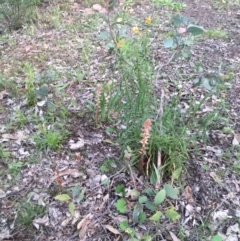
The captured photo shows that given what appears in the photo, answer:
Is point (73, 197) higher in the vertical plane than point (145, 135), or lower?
lower

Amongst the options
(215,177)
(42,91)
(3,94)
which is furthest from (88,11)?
(215,177)

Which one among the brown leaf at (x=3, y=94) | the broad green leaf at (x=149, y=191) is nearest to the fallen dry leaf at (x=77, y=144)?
the broad green leaf at (x=149, y=191)

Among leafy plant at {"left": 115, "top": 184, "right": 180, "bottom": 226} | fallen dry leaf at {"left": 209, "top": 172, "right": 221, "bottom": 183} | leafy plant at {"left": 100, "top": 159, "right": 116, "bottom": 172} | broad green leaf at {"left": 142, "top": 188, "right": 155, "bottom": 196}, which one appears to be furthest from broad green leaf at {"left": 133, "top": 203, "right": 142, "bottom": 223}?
fallen dry leaf at {"left": 209, "top": 172, "right": 221, "bottom": 183}

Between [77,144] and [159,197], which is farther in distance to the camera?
[77,144]

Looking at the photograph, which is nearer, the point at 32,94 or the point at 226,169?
the point at 226,169

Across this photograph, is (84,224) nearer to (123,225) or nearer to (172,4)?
(123,225)

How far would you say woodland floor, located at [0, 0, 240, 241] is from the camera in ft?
6.33

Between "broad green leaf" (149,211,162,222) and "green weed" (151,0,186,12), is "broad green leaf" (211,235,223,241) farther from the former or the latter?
"green weed" (151,0,186,12)

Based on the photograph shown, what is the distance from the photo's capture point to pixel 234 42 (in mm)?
3740

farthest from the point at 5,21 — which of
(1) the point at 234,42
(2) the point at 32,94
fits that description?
(1) the point at 234,42

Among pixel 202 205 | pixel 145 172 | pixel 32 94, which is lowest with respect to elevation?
pixel 202 205

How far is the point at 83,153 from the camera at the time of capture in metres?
2.32

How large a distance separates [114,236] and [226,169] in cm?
90

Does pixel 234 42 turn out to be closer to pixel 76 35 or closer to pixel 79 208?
pixel 76 35
